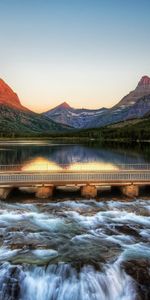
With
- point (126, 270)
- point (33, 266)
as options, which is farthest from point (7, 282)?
point (126, 270)

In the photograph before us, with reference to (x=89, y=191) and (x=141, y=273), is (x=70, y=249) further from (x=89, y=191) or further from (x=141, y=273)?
(x=89, y=191)

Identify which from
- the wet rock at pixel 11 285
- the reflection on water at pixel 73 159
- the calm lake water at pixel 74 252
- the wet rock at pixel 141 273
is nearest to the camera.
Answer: the wet rock at pixel 11 285

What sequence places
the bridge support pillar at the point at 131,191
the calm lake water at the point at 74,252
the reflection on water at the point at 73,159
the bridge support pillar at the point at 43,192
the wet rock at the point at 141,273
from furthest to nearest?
the reflection on water at the point at 73,159, the bridge support pillar at the point at 131,191, the bridge support pillar at the point at 43,192, the calm lake water at the point at 74,252, the wet rock at the point at 141,273

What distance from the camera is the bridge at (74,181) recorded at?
36.4 meters

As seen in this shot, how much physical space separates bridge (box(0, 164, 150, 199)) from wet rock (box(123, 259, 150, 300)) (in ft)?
61.0

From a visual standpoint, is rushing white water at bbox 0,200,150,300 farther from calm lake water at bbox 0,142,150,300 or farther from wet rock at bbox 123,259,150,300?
wet rock at bbox 123,259,150,300

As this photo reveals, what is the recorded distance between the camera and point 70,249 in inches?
838

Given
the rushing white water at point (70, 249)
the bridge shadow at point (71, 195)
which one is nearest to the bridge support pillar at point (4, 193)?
the bridge shadow at point (71, 195)

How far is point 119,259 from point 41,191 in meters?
18.5

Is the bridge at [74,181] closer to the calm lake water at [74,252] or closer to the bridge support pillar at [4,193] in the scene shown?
the bridge support pillar at [4,193]

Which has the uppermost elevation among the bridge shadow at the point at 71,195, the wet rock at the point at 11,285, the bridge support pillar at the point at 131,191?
the bridge support pillar at the point at 131,191

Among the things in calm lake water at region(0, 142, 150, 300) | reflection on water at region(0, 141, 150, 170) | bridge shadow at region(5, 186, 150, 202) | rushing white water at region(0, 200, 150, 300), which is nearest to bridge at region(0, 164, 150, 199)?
bridge shadow at region(5, 186, 150, 202)

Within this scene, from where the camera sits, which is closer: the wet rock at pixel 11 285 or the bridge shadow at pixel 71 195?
the wet rock at pixel 11 285

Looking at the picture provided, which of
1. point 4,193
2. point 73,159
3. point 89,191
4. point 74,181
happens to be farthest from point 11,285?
point 73,159
